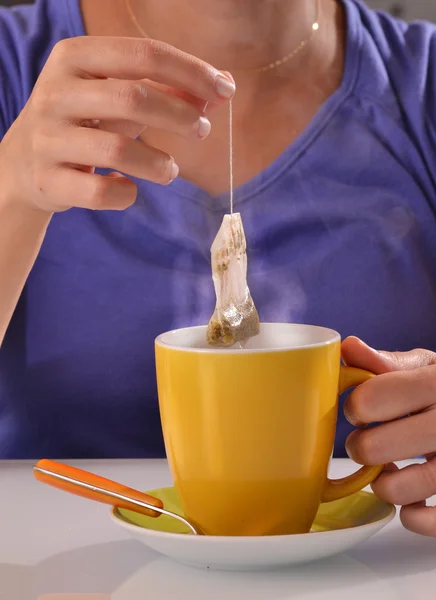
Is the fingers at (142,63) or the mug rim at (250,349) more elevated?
the fingers at (142,63)

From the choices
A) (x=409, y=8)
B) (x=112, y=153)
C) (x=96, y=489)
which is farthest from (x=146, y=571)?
(x=409, y=8)

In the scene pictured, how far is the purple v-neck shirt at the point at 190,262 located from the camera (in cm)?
104

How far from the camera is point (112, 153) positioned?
0.55m

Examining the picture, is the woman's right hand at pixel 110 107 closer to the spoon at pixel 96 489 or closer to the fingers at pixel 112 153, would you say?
the fingers at pixel 112 153

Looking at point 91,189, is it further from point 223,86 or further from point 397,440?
point 397,440

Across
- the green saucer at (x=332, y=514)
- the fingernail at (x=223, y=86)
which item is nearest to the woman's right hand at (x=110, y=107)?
the fingernail at (x=223, y=86)

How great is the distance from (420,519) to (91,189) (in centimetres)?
33

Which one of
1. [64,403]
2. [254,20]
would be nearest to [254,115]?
[254,20]

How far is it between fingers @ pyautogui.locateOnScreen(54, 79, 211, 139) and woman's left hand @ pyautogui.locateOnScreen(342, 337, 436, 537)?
23 centimetres

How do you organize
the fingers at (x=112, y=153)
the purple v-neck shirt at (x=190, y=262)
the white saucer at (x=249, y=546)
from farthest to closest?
the purple v-neck shirt at (x=190, y=262), the fingers at (x=112, y=153), the white saucer at (x=249, y=546)

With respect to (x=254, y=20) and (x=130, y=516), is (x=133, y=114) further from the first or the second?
(x=254, y=20)

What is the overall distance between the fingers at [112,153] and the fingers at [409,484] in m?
0.27

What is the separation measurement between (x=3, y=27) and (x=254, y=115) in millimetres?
370

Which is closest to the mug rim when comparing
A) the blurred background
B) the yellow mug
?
the yellow mug
